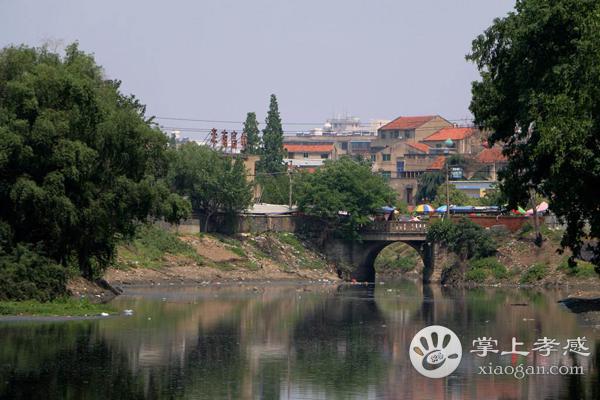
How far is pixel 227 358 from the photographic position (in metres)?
38.5

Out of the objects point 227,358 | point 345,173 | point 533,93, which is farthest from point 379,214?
point 227,358

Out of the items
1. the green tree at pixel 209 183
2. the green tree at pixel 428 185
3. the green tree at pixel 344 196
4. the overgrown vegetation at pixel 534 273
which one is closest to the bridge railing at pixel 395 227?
the green tree at pixel 344 196

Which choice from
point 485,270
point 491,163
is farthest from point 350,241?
point 491,163

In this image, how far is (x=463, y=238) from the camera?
99.4 m

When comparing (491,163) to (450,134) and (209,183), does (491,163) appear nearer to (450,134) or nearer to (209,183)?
(450,134)

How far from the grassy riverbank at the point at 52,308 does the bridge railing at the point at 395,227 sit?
178ft

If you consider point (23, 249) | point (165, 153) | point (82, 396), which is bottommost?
point (82, 396)

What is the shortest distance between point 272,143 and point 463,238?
58957mm

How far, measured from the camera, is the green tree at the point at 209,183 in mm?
103625

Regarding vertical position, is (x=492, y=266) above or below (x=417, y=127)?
below

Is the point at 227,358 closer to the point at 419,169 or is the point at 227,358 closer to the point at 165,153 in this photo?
the point at 165,153

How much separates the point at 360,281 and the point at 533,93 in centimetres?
6415

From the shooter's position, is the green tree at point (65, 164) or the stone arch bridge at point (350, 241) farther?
the stone arch bridge at point (350, 241)

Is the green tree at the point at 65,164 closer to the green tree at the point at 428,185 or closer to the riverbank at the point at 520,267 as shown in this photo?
the riverbank at the point at 520,267
